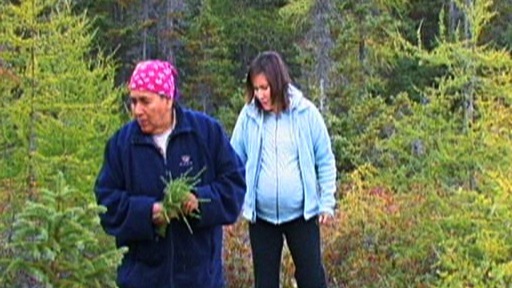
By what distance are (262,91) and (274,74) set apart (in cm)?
12

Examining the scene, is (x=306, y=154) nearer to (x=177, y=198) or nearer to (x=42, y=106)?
(x=177, y=198)

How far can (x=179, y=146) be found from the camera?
3.84 m

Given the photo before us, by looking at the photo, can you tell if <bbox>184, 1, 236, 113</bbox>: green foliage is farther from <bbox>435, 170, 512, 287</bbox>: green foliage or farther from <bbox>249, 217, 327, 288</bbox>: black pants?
<bbox>249, 217, 327, 288</bbox>: black pants

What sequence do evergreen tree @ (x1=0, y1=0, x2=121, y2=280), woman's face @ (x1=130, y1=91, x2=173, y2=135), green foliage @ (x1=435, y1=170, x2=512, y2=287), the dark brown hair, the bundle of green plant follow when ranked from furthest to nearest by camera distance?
evergreen tree @ (x1=0, y1=0, x2=121, y2=280), green foliage @ (x1=435, y1=170, x2=512, y2=287), the dark brown hair, woman's face @ (x1=130, y1=91, x2=173, y2=135), the bundle of green plant

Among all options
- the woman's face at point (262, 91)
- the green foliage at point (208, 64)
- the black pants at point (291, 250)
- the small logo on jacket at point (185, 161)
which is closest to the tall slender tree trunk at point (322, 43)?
the green foliage at point (208, 64)

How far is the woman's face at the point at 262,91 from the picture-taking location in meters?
4.92

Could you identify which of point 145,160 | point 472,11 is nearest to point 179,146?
point 145,160

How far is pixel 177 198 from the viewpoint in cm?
364

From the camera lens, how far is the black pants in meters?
5.04

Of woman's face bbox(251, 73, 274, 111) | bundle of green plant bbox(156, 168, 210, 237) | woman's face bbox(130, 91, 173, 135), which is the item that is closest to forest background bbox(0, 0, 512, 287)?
bundle of green plant bbox(156, 168, 210, 237)

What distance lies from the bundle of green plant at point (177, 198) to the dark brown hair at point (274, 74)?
1257mm

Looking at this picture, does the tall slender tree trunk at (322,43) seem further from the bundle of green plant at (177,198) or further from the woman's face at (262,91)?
the bundle of green plant at (177,198)

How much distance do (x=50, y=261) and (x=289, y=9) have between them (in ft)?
53.9

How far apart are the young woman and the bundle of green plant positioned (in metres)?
1.26
